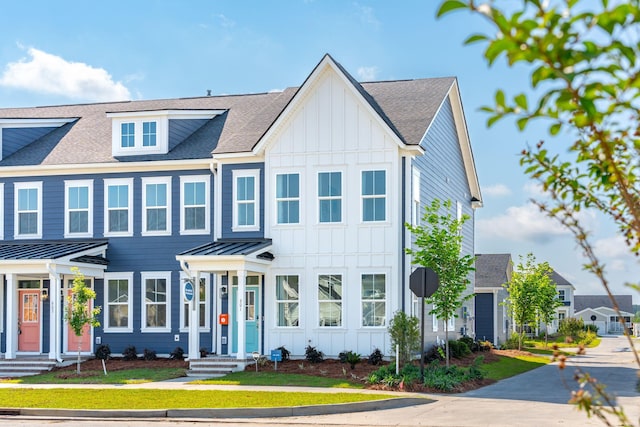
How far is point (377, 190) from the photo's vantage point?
28094 millimetres

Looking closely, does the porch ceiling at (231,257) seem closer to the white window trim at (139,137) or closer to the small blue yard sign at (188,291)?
the small blue yard sign at (188,291)

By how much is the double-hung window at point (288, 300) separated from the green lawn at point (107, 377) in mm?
3777

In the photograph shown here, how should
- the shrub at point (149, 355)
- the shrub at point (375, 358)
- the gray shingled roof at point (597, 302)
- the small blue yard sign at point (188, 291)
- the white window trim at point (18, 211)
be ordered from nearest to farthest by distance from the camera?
the shrub at point (375, 358), the small blue yard sign at point (188, 291), the shrub at point (149, 355), the white window trim at point (18, 211), the gray shingled roof at point (597, 302)

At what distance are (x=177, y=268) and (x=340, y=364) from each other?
25.3 ft

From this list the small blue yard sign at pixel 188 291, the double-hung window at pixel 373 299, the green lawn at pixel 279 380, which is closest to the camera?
the green lawn at pixel 279 380

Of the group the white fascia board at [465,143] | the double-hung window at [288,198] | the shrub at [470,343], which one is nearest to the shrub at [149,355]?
the double-hung window at [288,198]

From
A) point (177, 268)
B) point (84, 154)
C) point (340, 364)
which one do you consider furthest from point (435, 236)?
point (84, 154)

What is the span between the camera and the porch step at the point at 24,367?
28500 mm

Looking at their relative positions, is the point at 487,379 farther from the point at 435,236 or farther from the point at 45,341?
the point at 45,341

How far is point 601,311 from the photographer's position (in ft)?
444

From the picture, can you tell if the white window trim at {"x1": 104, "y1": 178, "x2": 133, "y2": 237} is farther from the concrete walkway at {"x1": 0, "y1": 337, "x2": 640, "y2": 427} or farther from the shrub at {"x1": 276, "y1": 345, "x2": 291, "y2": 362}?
the concrete walkway at {"x1": 0, "y1": 337, "x2": 640, "y2": 427}

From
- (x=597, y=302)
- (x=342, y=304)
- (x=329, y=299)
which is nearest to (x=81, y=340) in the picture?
(x=329, y=299)

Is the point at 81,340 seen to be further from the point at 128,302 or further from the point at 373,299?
the point at 373,299

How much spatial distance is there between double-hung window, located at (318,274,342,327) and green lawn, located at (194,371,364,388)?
129 inches
